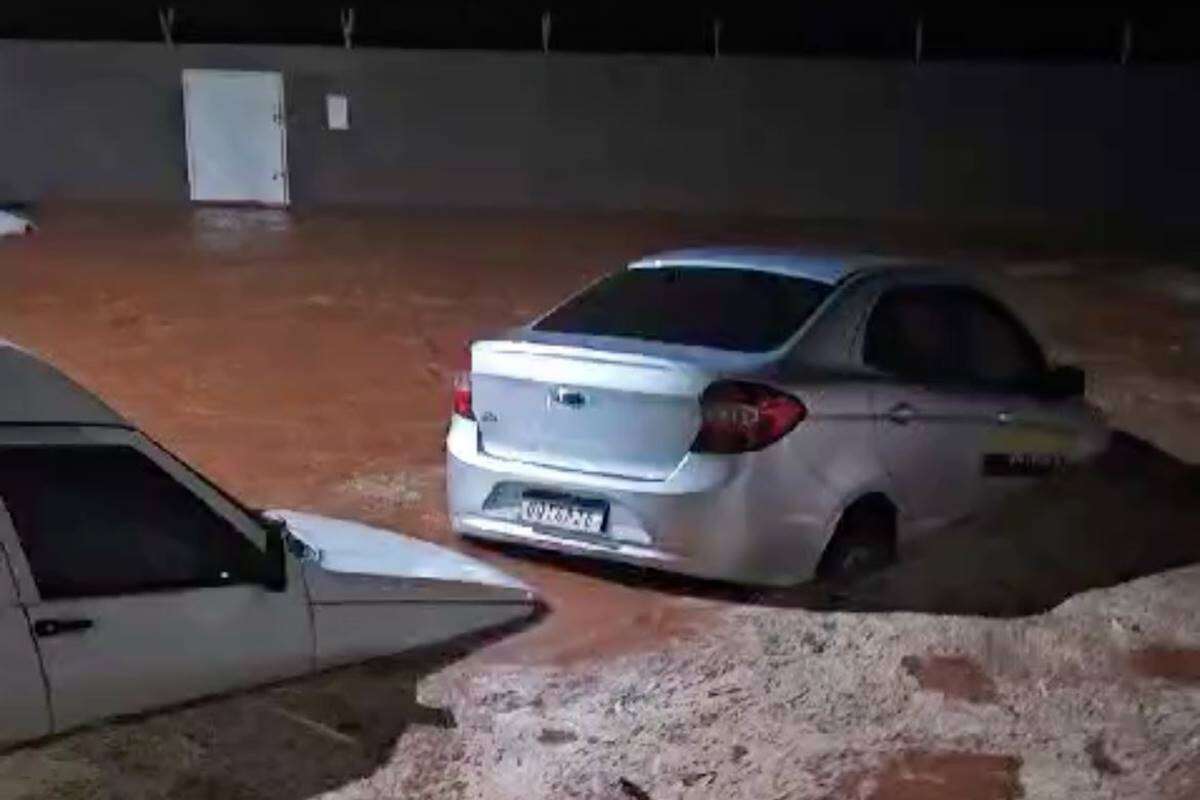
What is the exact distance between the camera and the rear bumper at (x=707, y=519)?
6.92m

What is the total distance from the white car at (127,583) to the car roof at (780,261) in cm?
276

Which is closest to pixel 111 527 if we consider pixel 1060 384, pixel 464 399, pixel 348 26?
pixel 464 399

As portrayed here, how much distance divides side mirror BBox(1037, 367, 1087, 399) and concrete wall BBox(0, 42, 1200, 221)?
46.9 feet

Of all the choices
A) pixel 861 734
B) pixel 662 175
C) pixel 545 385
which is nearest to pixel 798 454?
Answer: pixel 545 385

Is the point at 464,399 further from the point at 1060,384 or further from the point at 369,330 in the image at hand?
the point at 369,330

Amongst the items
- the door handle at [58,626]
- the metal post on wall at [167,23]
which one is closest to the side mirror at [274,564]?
the door handle at [58,626]

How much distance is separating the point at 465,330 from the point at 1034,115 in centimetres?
1112

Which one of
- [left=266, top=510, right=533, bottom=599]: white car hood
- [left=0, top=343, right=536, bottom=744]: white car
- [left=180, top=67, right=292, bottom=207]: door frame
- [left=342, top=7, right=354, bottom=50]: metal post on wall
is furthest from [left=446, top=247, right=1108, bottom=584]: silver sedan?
[left=342, top=7, right=354, bottom=50]: metal post on wall

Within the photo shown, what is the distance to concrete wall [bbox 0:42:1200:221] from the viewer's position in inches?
892

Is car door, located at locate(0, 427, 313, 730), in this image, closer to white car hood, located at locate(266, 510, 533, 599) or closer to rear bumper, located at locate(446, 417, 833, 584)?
white car hood, located at locate(266, 510, 533, 599)

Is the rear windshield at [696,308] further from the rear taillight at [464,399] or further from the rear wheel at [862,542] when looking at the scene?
the rear wheel at [862,542]

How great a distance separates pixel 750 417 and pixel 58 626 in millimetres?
2904

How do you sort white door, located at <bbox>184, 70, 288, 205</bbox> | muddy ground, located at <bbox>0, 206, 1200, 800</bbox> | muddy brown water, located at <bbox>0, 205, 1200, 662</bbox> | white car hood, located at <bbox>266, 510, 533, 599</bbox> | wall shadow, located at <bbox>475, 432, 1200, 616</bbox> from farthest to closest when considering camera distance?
white door, located at <bbox>184, 70, 288, 205</bbox> < muddy brown water, located at <bbox>0, 205, 1200, 662</bbox> < wall shadow, located at <bbox>475, 432, 1200, 616</bbox> < white car hood, located at <bbox>266, 510, 533, 599</bbox> < muddy ground, located at <bbox>0, 206, 1200, 800</bbox>

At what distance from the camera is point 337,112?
894 inches
